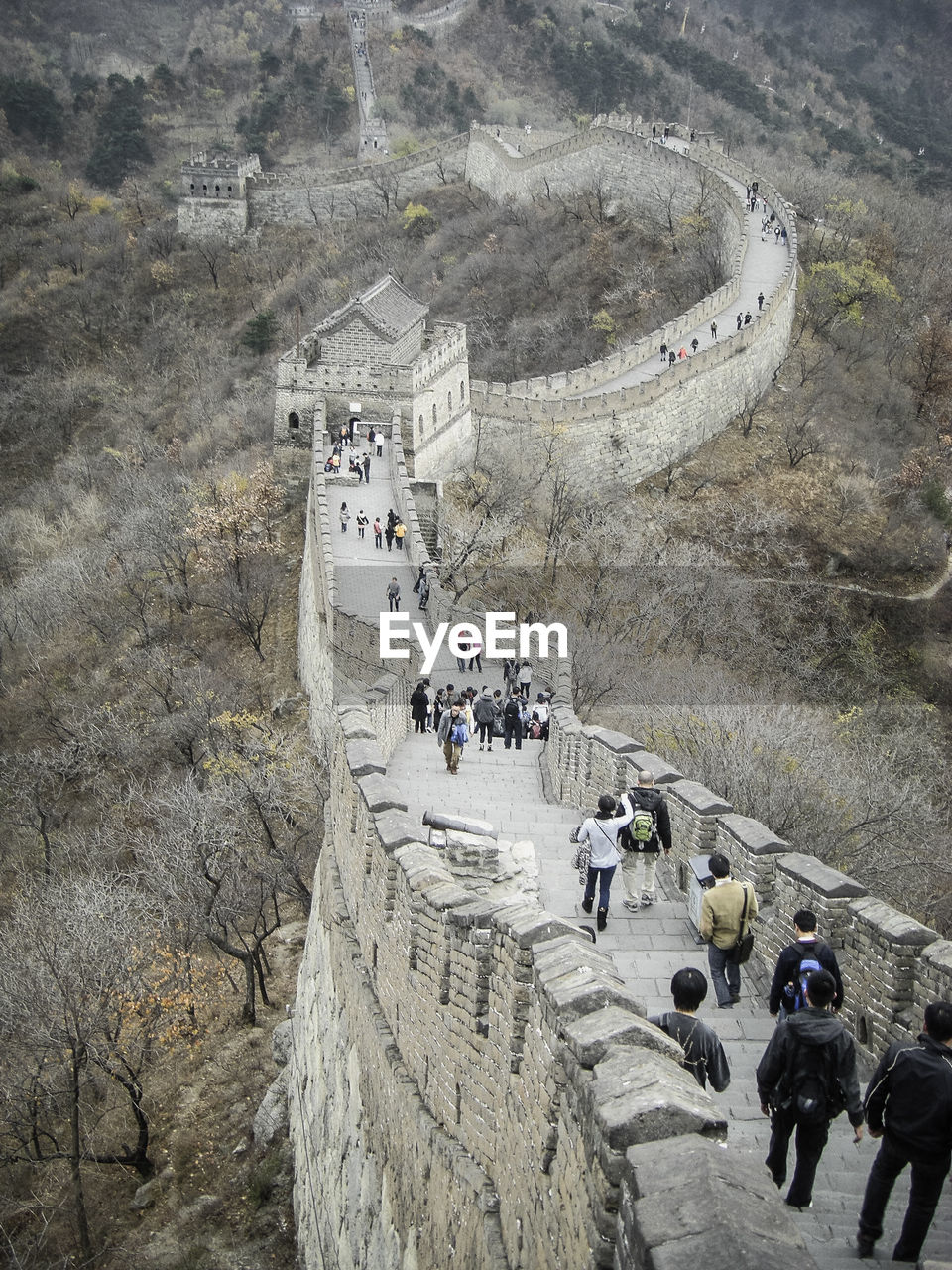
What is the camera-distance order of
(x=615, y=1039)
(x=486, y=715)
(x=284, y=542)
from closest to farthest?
(x=615, y=1039) < (x=486, y=715) < (x=284, y=542)

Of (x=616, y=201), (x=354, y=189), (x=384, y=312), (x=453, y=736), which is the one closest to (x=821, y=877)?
(x=453, y=736)

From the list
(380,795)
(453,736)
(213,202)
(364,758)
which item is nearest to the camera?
(380,795)

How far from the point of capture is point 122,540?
3688cm

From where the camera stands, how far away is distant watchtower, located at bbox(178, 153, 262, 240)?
2741 inches

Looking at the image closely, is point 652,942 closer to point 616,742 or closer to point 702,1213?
point 616,742

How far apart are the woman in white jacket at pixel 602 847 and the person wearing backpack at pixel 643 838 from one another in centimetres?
12

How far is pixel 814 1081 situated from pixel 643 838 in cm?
379

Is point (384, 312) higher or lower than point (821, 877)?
higher

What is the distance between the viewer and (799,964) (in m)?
7.06

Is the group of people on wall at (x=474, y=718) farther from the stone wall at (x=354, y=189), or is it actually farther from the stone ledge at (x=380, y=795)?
the stone wall at (x=354, y=189)

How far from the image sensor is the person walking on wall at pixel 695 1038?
624 cm

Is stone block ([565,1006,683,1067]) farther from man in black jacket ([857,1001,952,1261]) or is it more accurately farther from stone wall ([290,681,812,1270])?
man in black jacket ([857,1001,952,1261])

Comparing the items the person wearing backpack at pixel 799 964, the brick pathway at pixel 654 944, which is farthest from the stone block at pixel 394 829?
the person wearing backpack at pixel 799 964

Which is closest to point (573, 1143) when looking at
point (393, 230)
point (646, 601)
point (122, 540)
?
point (646, 601)
